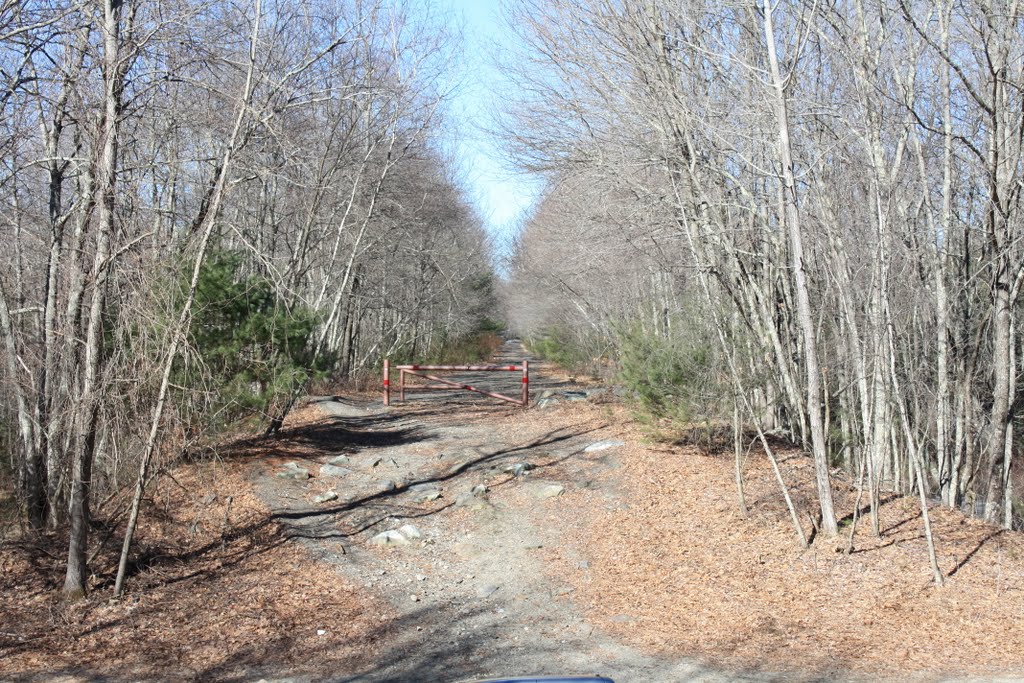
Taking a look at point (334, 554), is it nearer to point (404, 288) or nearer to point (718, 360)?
point (718, 360)

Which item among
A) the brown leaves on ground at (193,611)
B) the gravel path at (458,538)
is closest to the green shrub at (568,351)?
the gravel path at (458,538)

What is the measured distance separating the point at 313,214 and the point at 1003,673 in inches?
524

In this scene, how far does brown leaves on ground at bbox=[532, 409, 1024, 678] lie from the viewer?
688 centimetres

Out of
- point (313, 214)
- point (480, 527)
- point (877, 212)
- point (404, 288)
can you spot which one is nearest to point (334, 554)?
point (480, 527)

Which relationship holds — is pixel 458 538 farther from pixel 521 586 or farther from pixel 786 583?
pixel 786 583

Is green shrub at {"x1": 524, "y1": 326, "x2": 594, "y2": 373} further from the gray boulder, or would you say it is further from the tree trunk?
the tree trunk

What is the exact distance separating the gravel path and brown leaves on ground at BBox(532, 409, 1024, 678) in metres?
0.43

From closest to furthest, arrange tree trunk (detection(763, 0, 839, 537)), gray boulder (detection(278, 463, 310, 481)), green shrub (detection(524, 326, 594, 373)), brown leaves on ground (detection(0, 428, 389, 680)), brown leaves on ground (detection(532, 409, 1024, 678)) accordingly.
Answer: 1. brown leaves on ground (detection(532, 409, 1024, 678))
2. brown leaves on ground (detection(0, 428, 389, 680))
3. tree trunk (detection(763, 0, 839, 537))
4. gray boulder (detection(278, 463, 310, 481))
5. green shrub (detection(524, 326, 594, 373))

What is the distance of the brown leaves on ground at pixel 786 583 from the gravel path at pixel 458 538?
1.40 ft

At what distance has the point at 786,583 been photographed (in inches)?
332

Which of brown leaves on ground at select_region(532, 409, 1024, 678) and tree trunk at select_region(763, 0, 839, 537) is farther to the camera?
tree trunk at select_region(763, 0, 839, 537)

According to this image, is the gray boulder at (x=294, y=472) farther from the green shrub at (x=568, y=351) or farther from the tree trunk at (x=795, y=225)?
the green shrub at (x=568, y=351)

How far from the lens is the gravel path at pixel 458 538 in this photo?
7.02 m

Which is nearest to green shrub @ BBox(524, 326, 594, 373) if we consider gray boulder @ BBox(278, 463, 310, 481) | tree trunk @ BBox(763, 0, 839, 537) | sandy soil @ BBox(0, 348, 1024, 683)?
gray boulder @ BBox(278, 463, 310, 481)
